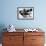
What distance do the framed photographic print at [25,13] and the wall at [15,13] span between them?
10cm

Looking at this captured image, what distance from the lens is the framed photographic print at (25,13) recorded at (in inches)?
160

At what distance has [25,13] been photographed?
161 inches

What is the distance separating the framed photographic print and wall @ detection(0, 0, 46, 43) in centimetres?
10

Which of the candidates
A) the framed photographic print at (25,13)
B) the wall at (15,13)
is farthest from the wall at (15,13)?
the framed photographic print at (25,13)

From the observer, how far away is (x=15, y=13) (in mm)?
4086

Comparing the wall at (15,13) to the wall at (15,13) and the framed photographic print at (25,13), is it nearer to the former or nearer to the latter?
the wall at (15,13)

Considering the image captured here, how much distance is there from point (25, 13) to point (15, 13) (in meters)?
0.33

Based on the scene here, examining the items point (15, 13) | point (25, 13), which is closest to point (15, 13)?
point (15, 13)

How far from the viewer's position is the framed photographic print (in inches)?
160

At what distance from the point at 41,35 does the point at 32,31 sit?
0.29 m

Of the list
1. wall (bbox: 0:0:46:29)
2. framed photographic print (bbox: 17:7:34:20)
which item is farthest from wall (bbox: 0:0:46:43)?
framed photographic print (bbox: 17:7:34:20)

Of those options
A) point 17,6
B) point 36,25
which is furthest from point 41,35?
point 17,6

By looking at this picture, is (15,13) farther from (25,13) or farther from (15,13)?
(25,13)

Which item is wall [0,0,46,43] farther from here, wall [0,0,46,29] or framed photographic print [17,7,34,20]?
framed photographic print [17,7,34,20]
